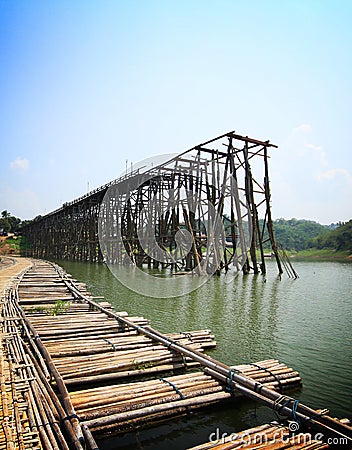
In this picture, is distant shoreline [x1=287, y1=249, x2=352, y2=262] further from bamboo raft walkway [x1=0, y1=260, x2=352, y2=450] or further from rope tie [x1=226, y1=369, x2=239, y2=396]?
rope tie [x1=226, y1=369, x2=239, y2=396]

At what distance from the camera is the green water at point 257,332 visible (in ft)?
13.2

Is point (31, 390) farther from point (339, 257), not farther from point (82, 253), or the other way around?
point (339, 257)

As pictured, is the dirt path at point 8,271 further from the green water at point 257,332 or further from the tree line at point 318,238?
the tree line at point 318,238

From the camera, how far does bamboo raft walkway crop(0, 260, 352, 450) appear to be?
332 centimetres

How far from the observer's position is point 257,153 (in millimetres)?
20641

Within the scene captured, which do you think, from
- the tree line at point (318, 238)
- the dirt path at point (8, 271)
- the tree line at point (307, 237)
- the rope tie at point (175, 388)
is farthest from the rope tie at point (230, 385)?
the tree line at point (307, 237)

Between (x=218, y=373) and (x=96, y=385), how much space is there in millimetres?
1655

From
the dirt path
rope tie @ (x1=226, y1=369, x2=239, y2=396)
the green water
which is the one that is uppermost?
the dirt path

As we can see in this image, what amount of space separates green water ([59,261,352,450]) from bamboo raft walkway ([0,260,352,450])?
8.7 inches

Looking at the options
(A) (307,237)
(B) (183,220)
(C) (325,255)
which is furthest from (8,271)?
(A) (307,237)

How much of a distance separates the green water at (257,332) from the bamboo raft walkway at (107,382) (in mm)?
221

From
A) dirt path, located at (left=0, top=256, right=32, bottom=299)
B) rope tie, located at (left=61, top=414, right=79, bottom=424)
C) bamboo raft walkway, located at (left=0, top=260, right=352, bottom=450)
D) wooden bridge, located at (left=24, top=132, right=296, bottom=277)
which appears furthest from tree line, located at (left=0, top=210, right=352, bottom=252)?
rope tie, located at (left=61, top=414, right=79, bottom=424)

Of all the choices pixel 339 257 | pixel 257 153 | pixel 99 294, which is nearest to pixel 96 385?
pixel 99 294

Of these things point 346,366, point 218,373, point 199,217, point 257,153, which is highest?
point 257,153
